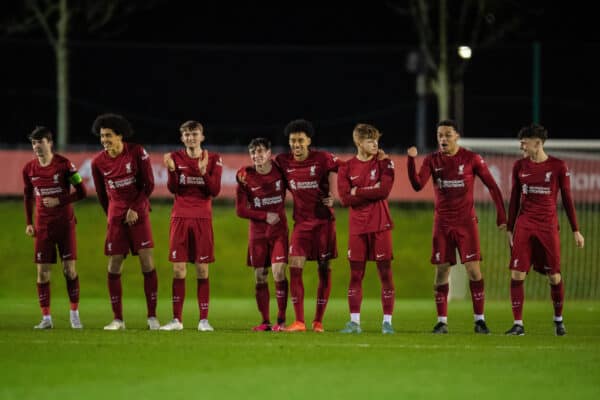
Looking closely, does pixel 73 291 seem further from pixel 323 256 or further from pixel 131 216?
pixel 323 256

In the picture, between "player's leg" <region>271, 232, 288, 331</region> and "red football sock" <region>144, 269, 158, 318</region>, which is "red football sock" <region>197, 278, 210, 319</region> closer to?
"red football sock" <region>144, 269, 158, 318</region>

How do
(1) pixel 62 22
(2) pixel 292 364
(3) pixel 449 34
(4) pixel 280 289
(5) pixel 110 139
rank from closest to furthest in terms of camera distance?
(2) pixel 292 364, (5) pixel 110 139, (4) pixel 280 289, (1) pixel 62 22, (3) pixel 449 34

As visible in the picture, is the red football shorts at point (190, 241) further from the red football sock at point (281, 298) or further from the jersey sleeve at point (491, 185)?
the jersey sleeve at point (491, 185)

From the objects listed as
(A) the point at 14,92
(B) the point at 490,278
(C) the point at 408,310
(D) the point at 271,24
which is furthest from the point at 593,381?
(D) the point at 271,24

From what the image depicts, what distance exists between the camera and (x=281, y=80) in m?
38.0

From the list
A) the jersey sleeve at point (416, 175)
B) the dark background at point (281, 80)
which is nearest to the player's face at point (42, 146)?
the jersey sleeve at point (416, 175)

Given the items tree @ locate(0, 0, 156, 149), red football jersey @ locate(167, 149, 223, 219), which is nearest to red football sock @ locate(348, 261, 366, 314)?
red football jersey @ locate(167, 149, 223, 219)

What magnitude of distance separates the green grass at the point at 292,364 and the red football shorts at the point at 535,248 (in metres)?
0.73

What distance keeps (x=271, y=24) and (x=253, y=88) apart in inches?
176

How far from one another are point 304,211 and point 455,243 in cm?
160

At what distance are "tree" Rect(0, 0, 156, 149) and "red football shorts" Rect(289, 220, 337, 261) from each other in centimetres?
1381

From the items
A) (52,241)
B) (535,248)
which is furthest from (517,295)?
(52,241)

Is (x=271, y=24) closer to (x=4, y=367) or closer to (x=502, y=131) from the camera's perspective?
(x=502, y=131)

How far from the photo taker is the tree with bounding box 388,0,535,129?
30516 mm
